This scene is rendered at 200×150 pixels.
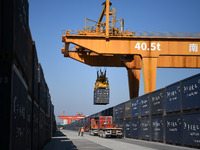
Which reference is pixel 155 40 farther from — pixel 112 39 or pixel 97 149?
pixel 97 149

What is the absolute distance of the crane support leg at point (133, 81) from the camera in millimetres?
40188

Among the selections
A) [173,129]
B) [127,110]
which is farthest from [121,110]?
[173,129]

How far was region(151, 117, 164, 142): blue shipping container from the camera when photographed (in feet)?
75.1

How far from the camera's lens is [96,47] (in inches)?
1283

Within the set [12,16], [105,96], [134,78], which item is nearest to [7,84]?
[12,16]

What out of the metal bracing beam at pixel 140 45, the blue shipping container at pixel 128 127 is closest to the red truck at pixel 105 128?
the blue shipping container at pixel 128 127

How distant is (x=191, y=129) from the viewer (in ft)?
57.8

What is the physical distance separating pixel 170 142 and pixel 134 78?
1982 cm

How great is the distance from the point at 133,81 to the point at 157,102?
17577 millimetres

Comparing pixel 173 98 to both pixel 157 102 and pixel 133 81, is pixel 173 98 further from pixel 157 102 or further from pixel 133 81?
pixel 133 81

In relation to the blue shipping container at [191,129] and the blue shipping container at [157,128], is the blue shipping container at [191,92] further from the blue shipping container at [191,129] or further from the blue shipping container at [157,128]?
the blue shipping container at [157,128]

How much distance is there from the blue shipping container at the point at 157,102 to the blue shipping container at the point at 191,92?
4220 millimetres

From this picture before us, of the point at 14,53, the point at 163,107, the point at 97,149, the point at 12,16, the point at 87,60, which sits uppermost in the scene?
the point at 87,60

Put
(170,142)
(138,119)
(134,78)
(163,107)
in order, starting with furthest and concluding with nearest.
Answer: (134,78), (138,119), (163,107), (170,142)
